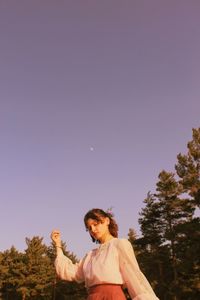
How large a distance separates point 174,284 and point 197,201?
7710 mm

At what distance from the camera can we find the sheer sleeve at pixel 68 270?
14.9 ft

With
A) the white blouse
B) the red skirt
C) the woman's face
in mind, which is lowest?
the red skirt

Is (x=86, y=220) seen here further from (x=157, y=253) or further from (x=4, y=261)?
(x=4, y=261)

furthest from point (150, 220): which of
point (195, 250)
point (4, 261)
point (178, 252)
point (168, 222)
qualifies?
point (4, 261)

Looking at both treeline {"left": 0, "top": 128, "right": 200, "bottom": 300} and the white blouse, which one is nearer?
the white blouse

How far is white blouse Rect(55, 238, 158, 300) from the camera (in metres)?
4.03

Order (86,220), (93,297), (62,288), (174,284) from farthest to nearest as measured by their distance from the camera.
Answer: (62,288) < (174,284) < (86,220) < (93,297)

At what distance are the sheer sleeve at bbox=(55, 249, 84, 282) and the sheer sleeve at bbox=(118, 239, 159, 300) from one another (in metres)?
0.59

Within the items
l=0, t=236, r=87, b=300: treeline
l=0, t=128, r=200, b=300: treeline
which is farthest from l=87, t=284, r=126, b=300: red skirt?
l=0, t=236, r=87, b=300: treeline

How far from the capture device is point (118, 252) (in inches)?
169

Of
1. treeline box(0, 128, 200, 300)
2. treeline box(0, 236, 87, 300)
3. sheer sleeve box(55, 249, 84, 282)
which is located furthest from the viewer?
treeline box(0, 236, 87, 300)

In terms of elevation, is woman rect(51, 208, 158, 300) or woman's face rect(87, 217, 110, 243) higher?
woman's face rect(87, 217, 110, 243)

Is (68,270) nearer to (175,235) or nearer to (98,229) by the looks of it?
(98,229)

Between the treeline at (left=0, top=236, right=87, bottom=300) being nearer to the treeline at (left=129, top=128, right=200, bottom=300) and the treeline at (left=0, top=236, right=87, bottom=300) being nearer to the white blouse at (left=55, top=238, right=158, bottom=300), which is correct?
the treeline at (left=129, top=128, right=200, bottom=300)
